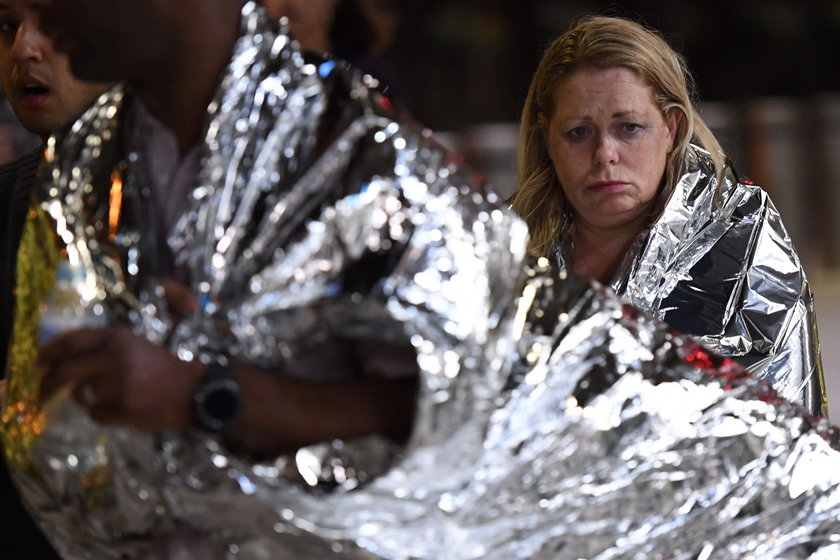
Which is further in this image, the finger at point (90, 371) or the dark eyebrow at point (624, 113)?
the dark eyebrow at point (624, 113)

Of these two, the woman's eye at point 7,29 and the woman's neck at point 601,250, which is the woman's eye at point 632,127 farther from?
the woman's eye at point 7,29

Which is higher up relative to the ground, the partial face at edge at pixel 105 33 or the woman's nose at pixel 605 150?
the woman's nose at pixel 605 150

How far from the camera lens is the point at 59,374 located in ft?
3.09

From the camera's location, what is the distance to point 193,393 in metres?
0.94

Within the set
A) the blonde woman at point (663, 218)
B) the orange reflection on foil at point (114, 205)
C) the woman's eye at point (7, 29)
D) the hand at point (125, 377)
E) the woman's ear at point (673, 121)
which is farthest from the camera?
the woman's ear at point (673, 121)

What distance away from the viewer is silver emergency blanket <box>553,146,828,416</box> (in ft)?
5.43

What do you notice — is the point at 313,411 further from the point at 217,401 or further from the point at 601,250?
the point at 601,250

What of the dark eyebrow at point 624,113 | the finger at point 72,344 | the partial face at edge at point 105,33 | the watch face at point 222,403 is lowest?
the watch face at point 222,403

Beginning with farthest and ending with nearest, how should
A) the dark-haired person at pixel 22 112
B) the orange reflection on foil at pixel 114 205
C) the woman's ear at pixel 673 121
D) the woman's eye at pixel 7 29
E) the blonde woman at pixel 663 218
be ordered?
the woman's ear at pixel 673 121
the blonde woman at pixel 663 218
the woman's eye at pixel 7 29
the dark-haired person at pixel 22 112
the orange reflection on foil at pixel 114 205

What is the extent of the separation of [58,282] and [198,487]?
20cm

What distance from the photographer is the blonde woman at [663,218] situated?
1.67 m

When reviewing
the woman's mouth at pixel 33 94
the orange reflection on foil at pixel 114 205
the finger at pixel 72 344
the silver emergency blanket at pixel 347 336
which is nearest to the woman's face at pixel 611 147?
the silver emergency blanket at pixel 347 336

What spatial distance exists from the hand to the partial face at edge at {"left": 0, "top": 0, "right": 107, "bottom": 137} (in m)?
0.58

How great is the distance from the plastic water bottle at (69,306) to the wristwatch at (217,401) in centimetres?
10
